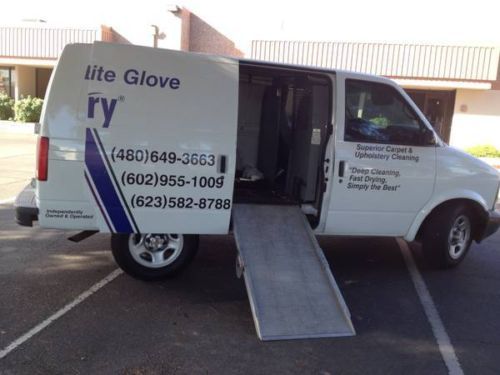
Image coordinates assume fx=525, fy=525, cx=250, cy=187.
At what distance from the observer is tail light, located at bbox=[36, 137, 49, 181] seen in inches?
174

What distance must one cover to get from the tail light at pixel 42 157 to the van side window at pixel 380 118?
282cm

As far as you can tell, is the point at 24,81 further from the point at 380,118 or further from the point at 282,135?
the point at 380,118

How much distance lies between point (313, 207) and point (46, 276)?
2813 millimetres

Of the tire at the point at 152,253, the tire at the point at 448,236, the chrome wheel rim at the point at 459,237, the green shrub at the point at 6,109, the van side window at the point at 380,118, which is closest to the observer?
the tire at the point at 152,253

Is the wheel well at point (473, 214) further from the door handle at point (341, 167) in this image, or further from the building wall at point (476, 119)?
the building wall at point (476, 119)

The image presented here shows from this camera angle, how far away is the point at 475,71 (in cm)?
2111

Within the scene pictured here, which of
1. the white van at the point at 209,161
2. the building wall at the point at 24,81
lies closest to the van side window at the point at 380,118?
the white van at the point at 209,161

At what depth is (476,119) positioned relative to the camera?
2277cm

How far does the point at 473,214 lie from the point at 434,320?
2008mm

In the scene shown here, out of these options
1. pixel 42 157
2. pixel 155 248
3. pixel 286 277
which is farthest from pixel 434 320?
pixel 42 157

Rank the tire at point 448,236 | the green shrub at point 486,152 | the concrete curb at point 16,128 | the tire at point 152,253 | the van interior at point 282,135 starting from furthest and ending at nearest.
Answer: the concrete curb at point 16,128 → the green shrub at point 486,152 → the tire at point 448,236 → the van interior at point 282,135 → the tire at point 152,253

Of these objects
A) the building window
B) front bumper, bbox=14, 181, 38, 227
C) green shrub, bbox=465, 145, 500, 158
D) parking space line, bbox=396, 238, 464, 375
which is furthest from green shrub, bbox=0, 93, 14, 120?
parking space line, bbox=396, 238, 464, 375

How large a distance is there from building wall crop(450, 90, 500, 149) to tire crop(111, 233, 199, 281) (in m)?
20.1

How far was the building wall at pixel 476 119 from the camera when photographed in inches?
892
